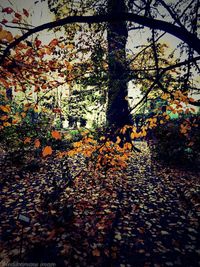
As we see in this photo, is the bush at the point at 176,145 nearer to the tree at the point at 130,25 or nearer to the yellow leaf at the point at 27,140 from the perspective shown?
the tree at the point at 130,25

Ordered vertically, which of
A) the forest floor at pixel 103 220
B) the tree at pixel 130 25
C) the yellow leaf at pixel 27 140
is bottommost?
the forest floor at pixel 103 220

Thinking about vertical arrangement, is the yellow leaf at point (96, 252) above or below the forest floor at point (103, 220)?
below

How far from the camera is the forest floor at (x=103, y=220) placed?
10.5 feet

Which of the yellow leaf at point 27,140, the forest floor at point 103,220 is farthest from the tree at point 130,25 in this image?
the yellow leaf at point 27,140

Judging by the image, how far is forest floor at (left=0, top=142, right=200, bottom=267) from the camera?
3.21 meters

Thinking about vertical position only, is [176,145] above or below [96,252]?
above

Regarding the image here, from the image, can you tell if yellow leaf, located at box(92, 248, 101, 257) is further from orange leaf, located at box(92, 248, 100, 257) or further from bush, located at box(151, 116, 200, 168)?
bush, located at box(151, 116, 200, 168)

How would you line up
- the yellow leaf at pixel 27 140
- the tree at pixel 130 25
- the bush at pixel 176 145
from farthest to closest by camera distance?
the yellow leaf at pixel 27 140 < the bush at pixel 176 145 < the tree at pixel 130 25

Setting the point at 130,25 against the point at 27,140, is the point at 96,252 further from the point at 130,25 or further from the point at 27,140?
the point at 27,140

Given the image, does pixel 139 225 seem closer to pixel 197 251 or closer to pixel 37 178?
pixel 197 251

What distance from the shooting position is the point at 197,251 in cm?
→ 339

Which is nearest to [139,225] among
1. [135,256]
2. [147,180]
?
[135,256]

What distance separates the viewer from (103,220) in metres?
4.34

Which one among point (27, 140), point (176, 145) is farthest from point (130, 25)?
point (27, 140)
